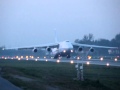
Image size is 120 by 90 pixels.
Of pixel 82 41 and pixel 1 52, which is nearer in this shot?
pixel 82 41

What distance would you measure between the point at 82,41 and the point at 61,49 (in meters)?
77.4

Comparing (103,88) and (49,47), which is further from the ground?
(49,47)

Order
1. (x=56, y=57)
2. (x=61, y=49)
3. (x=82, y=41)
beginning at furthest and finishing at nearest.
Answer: (x=82, y=41) < (x=56, y=57) < (x=61, y=49)

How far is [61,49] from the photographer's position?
68188 millimetres

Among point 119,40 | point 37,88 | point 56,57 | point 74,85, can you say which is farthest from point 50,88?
point 119,40

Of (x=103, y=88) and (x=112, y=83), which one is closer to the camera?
(x=103, y=88)

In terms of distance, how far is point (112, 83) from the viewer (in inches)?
884

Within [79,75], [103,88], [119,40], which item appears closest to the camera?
[103,88]

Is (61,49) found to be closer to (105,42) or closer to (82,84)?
(82,84)

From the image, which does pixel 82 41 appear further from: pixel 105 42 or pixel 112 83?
pixel 112 83

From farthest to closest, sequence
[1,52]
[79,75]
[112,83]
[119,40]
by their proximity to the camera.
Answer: [1,52]
[119,40]
[79,75]
[112,83]

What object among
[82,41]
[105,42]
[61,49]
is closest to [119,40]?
[105,42]

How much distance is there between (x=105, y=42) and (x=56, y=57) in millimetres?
64019

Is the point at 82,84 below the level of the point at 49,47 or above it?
below
